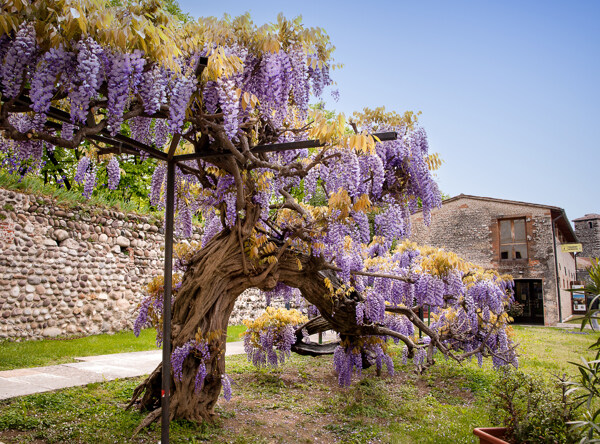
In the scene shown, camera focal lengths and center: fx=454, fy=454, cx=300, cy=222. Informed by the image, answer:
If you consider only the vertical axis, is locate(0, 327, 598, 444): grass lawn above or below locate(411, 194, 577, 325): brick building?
below

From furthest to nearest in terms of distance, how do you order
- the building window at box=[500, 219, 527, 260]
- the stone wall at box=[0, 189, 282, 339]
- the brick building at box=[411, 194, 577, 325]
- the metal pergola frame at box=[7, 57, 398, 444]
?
1. the building window at box=[500, 219, 527, 260]
2. the brick building at box=[411, 194, 577, 325]
3. the stone wall at box=[0, 189, 282, 339]
4. the metal pergola frame at box=[7, 57, 398, 444]

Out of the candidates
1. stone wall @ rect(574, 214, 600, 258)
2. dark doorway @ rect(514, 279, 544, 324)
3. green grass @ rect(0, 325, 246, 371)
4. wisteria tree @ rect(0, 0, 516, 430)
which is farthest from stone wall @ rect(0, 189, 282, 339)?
stone wall @ rect(574, 214, 600, 258)

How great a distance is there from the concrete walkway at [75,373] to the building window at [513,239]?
14.2 m

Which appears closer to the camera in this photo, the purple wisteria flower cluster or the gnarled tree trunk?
the gnarled tree trunk

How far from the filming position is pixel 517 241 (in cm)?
1673

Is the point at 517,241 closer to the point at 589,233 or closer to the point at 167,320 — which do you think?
the point at 589,233

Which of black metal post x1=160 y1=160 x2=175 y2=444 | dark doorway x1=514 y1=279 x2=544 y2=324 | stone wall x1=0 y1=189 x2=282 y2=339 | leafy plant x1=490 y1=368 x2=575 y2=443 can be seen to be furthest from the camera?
dark doorway x1=514 y1=279 x2=544 y2=324

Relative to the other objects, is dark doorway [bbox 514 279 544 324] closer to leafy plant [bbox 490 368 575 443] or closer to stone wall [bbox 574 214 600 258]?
stone wall [bbox 574 214 600 258]

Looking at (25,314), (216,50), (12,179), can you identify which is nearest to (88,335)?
(25,314)

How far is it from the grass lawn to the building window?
39.0ft

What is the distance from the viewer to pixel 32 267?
7023 mm

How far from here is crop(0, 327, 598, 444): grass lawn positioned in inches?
131

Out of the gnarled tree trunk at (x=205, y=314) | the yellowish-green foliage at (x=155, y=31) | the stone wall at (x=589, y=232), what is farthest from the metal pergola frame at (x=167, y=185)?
the stone wall at (x=589, y=232)

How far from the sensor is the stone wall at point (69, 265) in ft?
22.2
